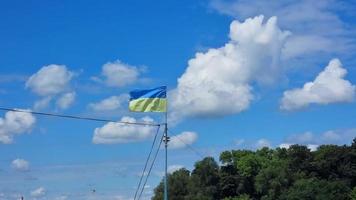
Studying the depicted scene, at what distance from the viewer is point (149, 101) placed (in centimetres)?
3919

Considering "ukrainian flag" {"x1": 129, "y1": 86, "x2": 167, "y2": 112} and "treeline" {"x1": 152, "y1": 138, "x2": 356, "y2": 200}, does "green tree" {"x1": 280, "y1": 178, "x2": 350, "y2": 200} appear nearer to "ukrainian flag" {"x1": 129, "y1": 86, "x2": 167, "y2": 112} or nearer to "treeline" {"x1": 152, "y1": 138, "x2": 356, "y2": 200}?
"treeline" {"x1": 152, "y1": 138, "x2": 356, "y2": 200}

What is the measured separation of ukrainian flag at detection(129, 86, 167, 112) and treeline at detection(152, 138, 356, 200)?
357ft

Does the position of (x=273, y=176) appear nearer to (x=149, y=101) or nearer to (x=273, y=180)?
(x=273, y=180)

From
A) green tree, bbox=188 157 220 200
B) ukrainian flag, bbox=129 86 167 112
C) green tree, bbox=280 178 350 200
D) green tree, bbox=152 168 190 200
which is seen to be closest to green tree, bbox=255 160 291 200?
green tree, bbox=280 178 350 200

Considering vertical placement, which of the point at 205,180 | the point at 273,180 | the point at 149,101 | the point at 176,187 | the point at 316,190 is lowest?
the point at 149,101

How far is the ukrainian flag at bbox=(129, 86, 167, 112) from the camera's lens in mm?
38969

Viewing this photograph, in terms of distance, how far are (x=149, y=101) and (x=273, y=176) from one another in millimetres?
115867

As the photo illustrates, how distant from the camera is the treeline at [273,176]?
148875 mm

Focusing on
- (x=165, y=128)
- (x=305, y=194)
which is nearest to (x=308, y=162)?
(x=305, y=194)

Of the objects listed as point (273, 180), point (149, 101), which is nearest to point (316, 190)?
point (273, 180)

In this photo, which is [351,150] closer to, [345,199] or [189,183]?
[345,199]

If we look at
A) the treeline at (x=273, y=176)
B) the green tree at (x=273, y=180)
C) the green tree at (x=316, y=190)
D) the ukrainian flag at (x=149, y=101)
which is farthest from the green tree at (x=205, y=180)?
the ukrainian flag at (x=149, y=101)

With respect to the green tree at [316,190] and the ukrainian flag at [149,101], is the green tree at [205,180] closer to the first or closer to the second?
the green tree at [316,190]

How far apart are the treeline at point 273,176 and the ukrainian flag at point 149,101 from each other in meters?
109
